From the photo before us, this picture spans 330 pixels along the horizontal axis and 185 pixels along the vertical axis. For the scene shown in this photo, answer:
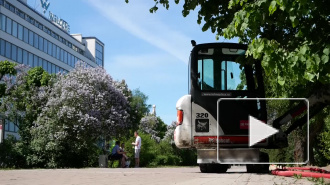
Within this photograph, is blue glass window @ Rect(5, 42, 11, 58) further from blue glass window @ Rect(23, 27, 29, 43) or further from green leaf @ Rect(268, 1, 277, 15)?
green leaf @ Rect(268, 1, 277, 15)

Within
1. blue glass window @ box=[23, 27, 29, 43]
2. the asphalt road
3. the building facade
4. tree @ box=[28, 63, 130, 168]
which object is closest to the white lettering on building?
the building facade

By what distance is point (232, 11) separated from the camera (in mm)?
11648

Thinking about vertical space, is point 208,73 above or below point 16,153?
above

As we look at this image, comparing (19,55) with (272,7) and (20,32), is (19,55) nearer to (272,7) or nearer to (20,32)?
(20,32)

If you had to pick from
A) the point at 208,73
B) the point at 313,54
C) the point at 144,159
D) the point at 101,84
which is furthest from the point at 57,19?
the point at 313,54

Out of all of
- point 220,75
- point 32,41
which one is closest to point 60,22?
point 32,41

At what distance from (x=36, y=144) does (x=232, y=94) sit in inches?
714

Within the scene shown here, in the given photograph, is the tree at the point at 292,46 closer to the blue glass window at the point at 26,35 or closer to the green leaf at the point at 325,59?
the green leaf at the point at 325,59

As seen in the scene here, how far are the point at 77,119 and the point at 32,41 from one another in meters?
43.0

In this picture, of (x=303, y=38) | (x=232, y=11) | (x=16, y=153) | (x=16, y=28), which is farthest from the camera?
(x=16, y=28)

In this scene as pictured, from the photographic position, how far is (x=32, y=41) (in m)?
72.2

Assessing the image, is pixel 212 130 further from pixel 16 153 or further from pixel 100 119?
pixel 100 119

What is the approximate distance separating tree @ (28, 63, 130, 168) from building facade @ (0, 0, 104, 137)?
18.1 metres

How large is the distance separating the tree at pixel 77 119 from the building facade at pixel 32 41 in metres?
18.1
